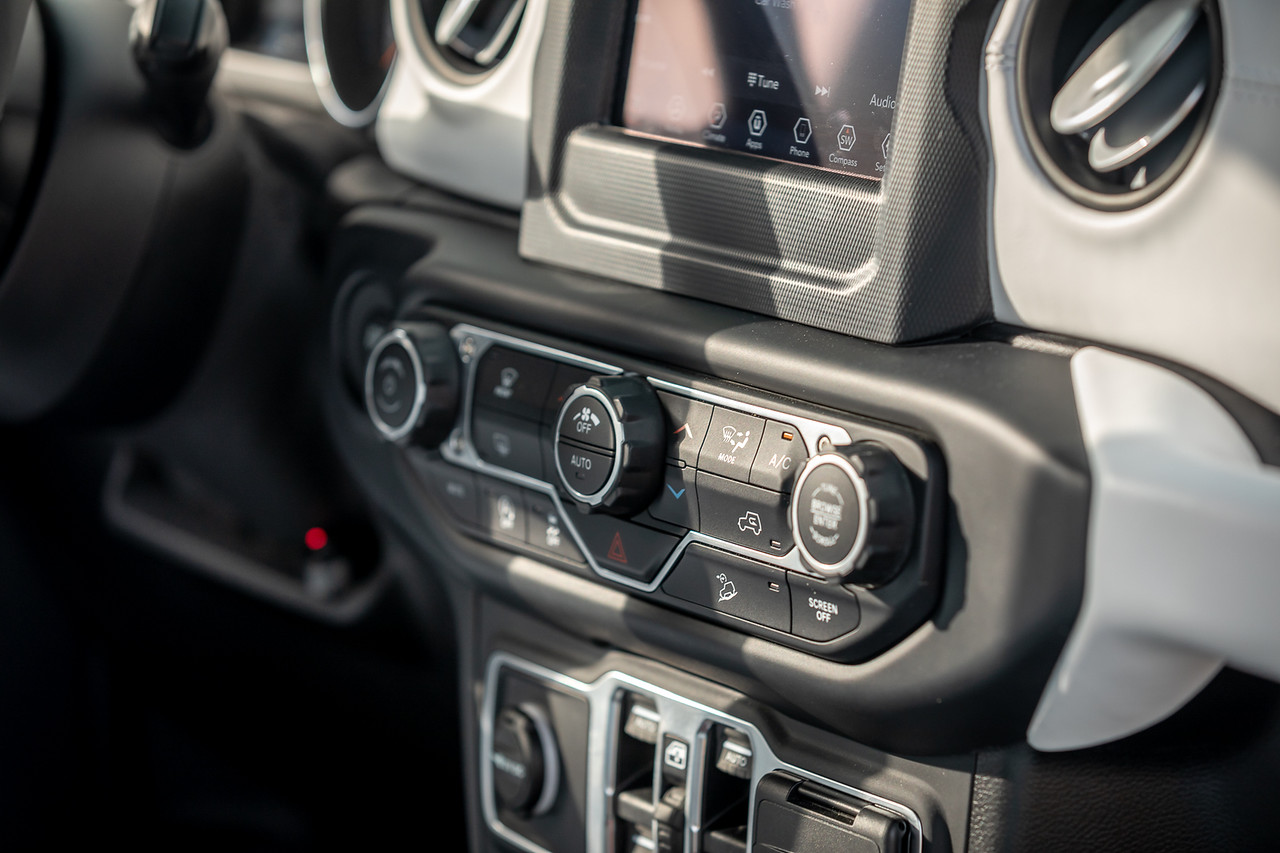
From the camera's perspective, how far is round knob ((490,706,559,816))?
91 centimetres

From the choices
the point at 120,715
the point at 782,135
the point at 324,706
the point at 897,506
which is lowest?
the point at 120,715

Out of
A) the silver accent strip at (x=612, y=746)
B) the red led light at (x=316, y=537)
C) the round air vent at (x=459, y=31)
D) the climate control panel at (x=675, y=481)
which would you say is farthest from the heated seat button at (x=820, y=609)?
the red led light at (x=316, y=537)

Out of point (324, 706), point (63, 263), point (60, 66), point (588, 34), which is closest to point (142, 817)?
point (324, 706)

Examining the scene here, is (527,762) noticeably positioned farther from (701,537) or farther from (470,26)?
(470,26)

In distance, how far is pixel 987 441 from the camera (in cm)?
60

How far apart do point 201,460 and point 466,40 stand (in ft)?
1.62

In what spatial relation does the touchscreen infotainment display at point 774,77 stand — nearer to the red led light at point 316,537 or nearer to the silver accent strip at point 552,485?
the silver accent strip at point 552,485

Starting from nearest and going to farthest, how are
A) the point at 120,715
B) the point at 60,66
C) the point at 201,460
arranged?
the point at 60,66 → the point at 201,460 → the point at 120,715

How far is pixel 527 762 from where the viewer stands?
905 mm

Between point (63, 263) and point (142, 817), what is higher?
point (63, 263)

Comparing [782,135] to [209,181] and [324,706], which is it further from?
[324,706]

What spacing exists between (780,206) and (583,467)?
0.65ft

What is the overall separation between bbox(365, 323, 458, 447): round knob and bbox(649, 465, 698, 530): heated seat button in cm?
20

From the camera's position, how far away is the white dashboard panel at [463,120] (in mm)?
904
